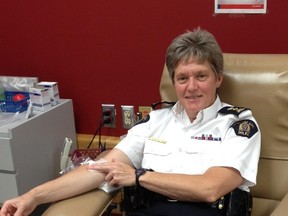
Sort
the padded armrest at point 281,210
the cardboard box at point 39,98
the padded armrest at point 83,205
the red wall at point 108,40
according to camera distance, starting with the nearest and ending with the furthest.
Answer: the padded armrest at point 281,210
the padded armrest at point 83,205
the red wall at point 108,40
the cardboard box at point 39,98

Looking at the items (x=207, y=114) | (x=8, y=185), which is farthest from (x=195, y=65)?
(x=8, y=185)

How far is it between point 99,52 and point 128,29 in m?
0.24

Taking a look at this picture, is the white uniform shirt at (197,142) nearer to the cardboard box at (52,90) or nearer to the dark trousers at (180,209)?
the dark trousers at (180,209)

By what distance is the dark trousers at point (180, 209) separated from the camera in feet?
4.64

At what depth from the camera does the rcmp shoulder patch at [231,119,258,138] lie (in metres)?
1.45

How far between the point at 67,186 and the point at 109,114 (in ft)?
3.06

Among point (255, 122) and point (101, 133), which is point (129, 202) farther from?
point (101, 133)

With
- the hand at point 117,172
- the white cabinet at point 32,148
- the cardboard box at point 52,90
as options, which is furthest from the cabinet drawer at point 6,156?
the hand at point 117,172

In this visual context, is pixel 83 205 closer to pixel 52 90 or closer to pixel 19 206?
pixel 19 206

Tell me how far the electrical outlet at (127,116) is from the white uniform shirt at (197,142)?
0.58 m

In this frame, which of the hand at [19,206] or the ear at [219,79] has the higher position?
the ear at [219,79]

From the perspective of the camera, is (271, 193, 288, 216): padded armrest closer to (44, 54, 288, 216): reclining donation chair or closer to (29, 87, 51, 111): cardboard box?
(44, 54, 288, 216): reclining donation chair

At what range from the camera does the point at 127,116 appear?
2330mm

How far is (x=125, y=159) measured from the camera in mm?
1645
